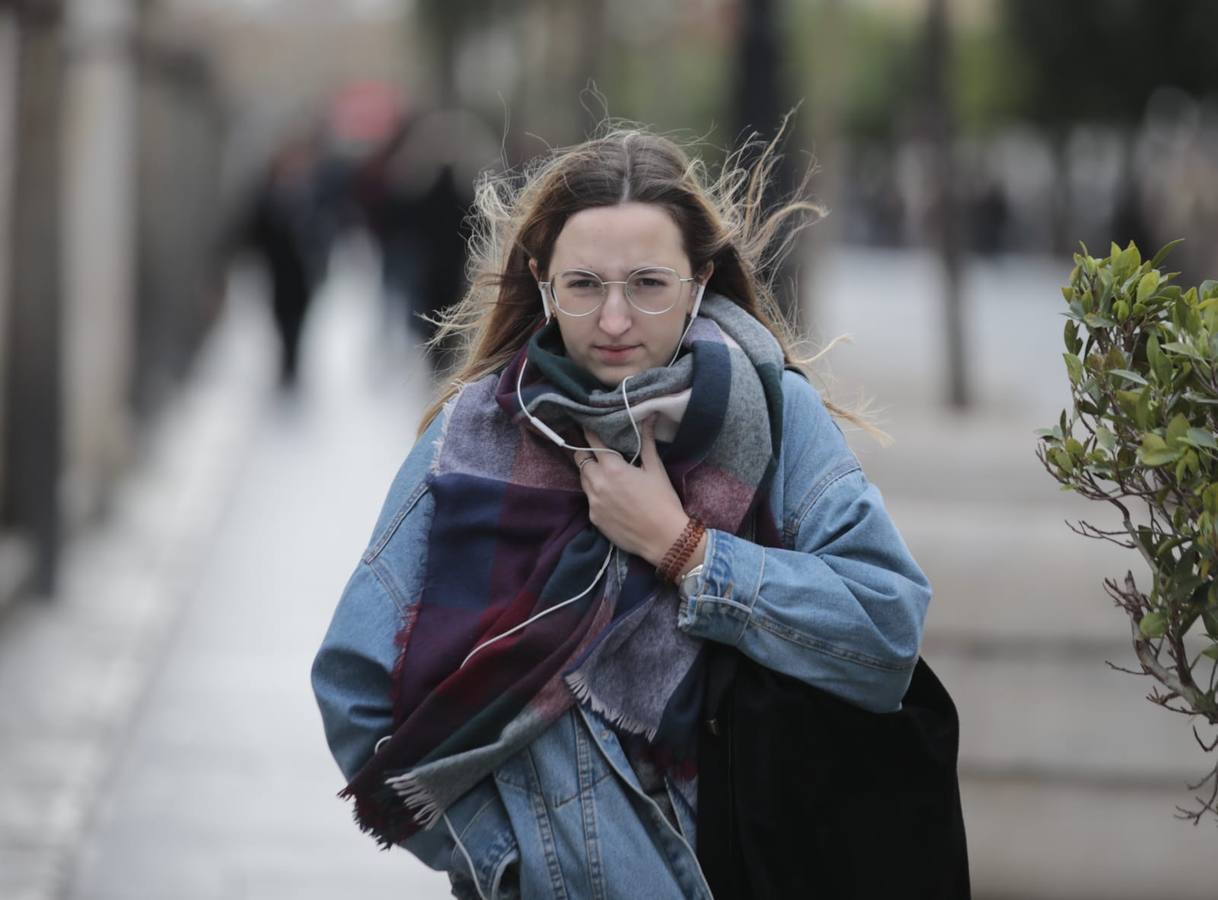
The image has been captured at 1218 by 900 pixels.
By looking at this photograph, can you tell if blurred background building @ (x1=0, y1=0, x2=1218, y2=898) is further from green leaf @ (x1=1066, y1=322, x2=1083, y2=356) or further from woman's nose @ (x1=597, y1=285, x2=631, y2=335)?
green leaf @ (x1=1066, y1=322, x2=1083, y2=356)

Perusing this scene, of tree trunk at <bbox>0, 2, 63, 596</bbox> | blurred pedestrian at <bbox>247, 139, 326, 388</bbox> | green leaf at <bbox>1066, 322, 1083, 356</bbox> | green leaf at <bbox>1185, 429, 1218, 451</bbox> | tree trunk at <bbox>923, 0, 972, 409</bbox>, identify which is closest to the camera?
green leaf at <bbox>1185, 429, 1218, 451</bbox>

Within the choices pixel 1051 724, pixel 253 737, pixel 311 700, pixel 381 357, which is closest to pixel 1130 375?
pixel 1051 724

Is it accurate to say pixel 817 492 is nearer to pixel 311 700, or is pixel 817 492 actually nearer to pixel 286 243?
pixel 311 700

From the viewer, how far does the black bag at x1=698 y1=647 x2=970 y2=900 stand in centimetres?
255

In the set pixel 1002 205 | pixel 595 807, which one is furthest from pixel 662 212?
pixel 1002 205

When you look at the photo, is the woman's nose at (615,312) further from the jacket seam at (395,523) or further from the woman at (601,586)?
the jacket seam at (395,523)

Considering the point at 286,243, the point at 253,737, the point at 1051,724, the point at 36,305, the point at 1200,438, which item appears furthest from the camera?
the point at 286,243

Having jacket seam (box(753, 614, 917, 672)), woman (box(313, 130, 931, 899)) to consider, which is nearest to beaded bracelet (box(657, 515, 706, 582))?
woman (box(313, 130, 931, 899))

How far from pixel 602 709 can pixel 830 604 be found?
1.00 ft

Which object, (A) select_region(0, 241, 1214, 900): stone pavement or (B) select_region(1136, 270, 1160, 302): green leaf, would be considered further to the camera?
(A) select_region(0, 241, 1214, 900): stone pavement

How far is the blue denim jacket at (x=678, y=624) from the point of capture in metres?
2.52

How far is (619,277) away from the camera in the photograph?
2607mm

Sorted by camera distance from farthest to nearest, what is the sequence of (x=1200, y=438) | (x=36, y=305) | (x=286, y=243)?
(x=286, y=243) → (x=36, y=305) → (x=1200, y=438)

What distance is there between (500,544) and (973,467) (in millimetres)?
3951
